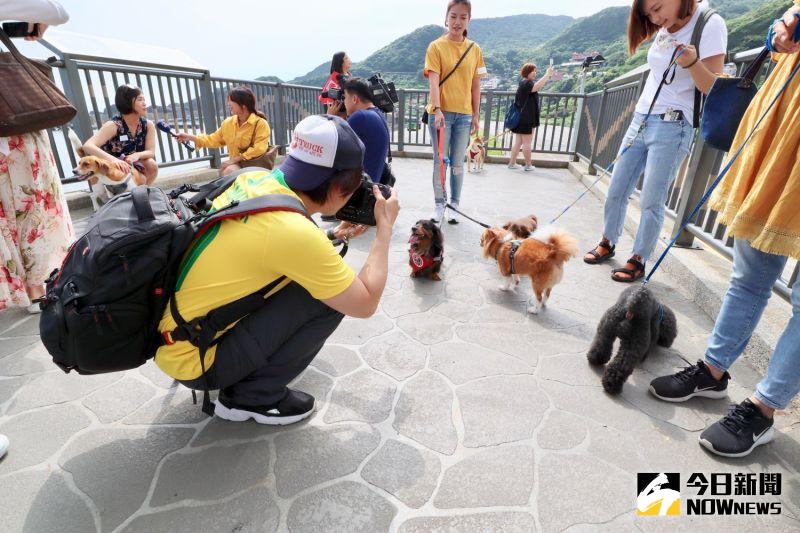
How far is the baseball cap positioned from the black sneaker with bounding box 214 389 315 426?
1096 mm

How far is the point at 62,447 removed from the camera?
192 cm

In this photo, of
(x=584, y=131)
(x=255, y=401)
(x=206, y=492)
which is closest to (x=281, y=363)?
(x=255, y=401)

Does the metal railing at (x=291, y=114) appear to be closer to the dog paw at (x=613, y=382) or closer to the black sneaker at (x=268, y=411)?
the dog paw at (x=613, y=382)

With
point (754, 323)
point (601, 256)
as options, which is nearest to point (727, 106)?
point (754, 323)

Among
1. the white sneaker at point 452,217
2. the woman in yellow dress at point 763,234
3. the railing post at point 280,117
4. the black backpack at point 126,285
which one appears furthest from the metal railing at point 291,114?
the black backpack at point 126,285

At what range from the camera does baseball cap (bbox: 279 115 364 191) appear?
5.42 ft

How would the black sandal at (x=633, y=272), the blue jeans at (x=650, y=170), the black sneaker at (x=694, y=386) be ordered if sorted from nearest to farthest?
the black sneaker at (x=694, y=386)
the blue jeans at (x=650, y=170)
the black sandal at (x=633, y=272)

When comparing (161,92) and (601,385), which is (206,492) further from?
(161,92)

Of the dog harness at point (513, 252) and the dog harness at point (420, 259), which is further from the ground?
the dog harness at point (513, 252)

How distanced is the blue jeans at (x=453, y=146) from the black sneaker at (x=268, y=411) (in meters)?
3.48

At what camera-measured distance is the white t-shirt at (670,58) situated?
2.75 meters

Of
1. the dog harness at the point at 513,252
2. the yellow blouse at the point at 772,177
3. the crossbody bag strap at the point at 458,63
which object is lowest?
the dog harness at the point at 513,252

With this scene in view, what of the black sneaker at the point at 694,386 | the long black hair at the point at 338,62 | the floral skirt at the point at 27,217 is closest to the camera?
the black sneaker at the point at 694,386

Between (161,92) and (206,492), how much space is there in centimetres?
687
